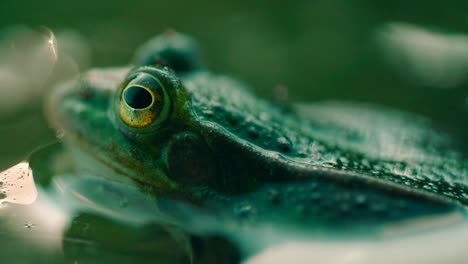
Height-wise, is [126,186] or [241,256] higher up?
[126,186]

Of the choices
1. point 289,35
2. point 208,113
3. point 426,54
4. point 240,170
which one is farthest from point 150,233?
point 426,54

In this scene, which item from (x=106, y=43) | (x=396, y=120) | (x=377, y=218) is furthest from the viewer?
(x=106, y=43)

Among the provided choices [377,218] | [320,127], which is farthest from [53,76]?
[377,218]

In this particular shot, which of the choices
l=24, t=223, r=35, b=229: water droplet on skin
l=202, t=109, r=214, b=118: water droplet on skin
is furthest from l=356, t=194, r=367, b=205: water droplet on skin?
l=24, t=223, r=35, b=229: water droplet on skin

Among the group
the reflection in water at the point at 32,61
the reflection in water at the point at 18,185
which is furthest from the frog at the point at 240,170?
the reflection in water at the point at 32,61

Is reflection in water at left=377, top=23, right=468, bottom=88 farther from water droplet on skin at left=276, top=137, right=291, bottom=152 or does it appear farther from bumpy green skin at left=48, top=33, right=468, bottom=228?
water droplet on skin at left=276, top=137, right=291, bottom=152

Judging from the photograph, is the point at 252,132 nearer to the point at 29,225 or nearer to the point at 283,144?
the point at 283,144

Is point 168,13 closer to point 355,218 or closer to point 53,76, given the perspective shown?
point 53,76
